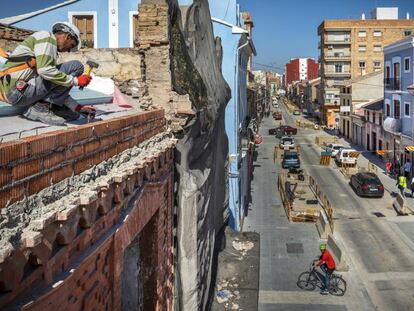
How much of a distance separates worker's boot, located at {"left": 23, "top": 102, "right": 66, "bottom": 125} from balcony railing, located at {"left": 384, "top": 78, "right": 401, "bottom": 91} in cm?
3250

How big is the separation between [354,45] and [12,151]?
67.6 m

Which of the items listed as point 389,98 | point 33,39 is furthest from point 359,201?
point 33,39

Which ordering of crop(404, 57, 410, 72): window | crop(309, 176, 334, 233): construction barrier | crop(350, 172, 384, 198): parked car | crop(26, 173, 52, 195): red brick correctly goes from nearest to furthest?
crop(26, 173, 52, 195): red brick → crop(309, 176, 334, 233): construction barrier → crop(350, 172, 384, 198): parked car → crop(404, 57, 410, 72): window

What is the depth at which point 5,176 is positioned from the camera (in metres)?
2.39

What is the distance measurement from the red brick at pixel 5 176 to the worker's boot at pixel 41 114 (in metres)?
2.05

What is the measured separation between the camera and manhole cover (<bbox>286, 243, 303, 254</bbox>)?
17.4 metres

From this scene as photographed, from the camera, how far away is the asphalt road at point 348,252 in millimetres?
13250

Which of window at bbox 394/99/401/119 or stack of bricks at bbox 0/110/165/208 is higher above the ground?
window at bbox 394/99/401/119

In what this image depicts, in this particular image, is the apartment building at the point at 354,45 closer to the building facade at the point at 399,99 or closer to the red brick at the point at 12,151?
the building facade at the point at 399,99

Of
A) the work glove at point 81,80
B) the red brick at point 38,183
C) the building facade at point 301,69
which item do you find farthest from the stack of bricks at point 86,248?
the building facade at point 301,69

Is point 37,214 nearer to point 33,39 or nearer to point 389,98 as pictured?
point 33,39

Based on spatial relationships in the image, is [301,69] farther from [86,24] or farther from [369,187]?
[86,24]

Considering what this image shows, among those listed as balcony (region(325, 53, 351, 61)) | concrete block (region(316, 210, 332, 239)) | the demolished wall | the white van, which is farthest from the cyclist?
balcony (region(325, 53, 351, 61))

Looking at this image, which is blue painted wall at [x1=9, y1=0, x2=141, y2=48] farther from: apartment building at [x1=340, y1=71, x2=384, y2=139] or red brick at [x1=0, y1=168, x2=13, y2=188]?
apartment building at [x1=340, y1=71, x2=384, y2=139]
